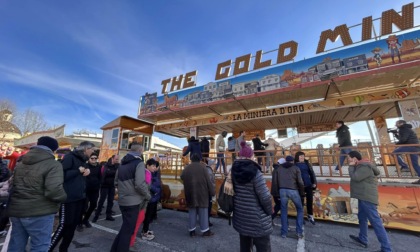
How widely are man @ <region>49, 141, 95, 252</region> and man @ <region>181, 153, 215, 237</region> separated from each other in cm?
226

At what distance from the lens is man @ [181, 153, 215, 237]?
14.7 ft

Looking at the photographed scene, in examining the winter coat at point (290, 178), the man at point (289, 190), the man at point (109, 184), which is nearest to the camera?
the man at point (289, 190)

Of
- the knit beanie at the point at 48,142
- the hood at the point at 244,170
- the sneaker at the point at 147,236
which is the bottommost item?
the sneaker at the point at 147,236

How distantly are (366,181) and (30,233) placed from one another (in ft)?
18.7

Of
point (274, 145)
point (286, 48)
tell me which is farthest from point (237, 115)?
point (286, 48)

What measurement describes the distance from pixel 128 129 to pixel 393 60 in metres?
12.7

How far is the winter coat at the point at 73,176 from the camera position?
3.25 metres

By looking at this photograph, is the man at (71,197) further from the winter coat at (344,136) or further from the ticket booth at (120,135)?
the winter coat at (344,136)

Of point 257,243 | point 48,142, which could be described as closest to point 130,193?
point 48,142

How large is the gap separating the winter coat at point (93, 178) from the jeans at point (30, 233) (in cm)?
280

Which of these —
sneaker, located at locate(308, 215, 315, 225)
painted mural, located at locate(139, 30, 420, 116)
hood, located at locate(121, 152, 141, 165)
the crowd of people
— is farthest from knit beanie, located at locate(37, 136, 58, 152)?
painted mural, located at locate(139, 30, 420, 116)

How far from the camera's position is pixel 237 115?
10.9 m

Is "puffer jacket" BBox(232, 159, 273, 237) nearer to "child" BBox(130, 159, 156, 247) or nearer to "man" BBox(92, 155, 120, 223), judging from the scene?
"child" BBox(130, 159, 156, 247)

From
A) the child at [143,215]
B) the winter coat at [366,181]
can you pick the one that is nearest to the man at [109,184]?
the child at [143,215]
